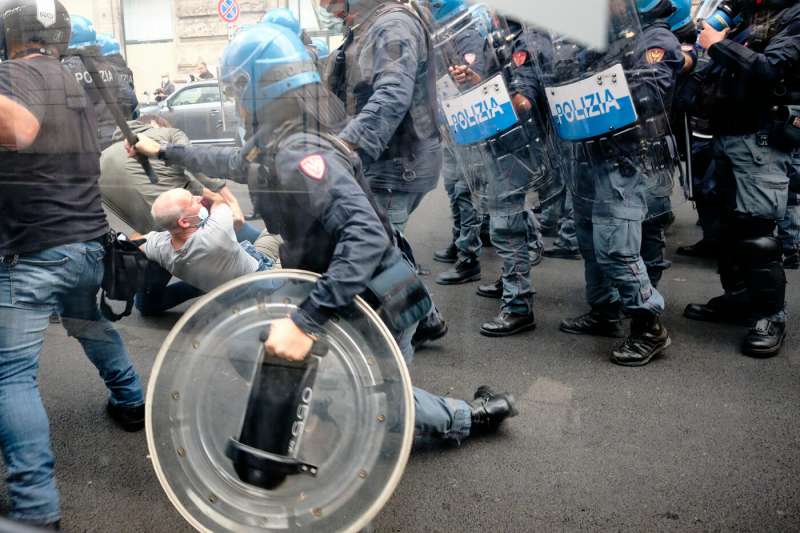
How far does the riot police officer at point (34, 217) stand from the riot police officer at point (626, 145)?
1.70 m

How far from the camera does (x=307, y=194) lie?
5.96 feet

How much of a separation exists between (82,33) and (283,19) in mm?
577

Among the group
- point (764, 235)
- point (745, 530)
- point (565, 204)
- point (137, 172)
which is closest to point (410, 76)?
point (137, 172)

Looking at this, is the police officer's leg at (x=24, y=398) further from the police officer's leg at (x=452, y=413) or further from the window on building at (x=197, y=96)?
the police officer's leg at (x=452, y=413)

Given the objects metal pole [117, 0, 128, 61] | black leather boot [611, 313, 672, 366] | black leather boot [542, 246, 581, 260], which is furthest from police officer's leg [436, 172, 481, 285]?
metal pole [117, 0, 128, 61]

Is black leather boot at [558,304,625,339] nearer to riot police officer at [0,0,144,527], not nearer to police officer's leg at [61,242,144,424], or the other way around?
police officer's leg at [61,242,144,424]

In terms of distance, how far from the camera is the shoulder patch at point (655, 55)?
2.70 metres

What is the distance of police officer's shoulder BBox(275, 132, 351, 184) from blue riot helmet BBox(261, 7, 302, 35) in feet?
1.12

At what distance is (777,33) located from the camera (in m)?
2.86

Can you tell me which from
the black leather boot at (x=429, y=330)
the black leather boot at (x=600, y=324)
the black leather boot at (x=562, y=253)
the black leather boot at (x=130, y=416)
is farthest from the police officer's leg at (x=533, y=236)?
the black leather boot at (x=130, y=416)

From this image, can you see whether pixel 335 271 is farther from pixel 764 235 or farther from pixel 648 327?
pixel 764 235

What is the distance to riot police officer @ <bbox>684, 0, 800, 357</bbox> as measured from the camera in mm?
2908

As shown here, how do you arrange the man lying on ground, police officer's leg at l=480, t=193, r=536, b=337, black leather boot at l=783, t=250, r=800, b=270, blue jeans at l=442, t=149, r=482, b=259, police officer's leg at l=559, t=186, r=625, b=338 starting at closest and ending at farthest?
1. the man lying on ground
2. police officer's leg at l=559, t=186, r=625, b=338
3. police officer's leg at l=480, t=193, r=536, b=337
4. blue jeans at l=442, t=149, r=482, b=259
5. black leather boot at l=783, t=250, r=800, b=270

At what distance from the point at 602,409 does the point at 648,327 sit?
0.55 meters
